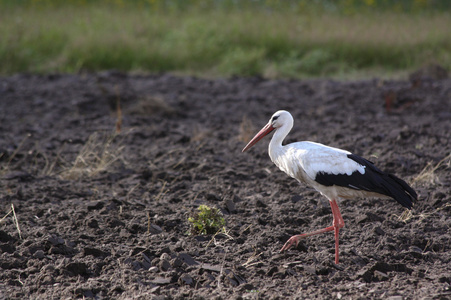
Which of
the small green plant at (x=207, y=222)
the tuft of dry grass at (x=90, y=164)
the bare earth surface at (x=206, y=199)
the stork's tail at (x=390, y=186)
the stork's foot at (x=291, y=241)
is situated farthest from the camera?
the tuft of dry grass at (x=90, y=164)

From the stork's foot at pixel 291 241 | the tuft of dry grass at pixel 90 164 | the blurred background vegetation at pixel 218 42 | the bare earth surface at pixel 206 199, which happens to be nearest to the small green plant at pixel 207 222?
the bare earth surface at pixel 206 199

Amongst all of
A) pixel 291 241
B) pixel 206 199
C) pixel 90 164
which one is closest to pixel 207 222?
pixel 291 241

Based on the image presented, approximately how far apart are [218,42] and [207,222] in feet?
30.7

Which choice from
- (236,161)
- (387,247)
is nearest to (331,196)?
(387,247)

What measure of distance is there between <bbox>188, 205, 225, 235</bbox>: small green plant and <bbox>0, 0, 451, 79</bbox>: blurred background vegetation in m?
7.50

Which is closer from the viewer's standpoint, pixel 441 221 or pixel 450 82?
pixel 441 221

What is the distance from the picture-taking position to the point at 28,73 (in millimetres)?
12109

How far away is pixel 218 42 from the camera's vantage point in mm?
13672

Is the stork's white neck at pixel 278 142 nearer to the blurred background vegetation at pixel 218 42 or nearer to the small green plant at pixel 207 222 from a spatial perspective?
the small green plant at pixel 207 222

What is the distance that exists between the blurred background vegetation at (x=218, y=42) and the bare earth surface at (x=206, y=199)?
2.27m

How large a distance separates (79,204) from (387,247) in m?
2.99

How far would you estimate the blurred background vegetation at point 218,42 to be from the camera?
12.6 m

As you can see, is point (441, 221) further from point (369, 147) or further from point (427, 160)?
point (369, 147)

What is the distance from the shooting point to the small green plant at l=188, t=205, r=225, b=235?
4881 mm
